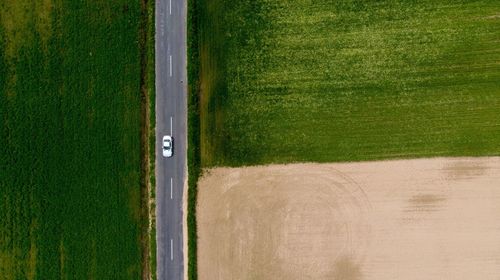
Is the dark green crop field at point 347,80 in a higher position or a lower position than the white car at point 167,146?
higher

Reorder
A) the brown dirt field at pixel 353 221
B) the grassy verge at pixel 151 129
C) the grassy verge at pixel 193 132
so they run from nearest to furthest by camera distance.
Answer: the brown dirt field at pixel 353 221
the grassy verge at pixel 193 132
the grassy verge at pixel 151 129

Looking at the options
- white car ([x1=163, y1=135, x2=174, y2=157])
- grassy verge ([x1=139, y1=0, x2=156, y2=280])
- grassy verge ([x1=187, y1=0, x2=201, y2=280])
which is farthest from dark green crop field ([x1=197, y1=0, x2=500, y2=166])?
grassy verge ([x1=139, y1=0, x2=156, y2=280])

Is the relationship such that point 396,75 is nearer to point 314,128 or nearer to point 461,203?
point 314,128

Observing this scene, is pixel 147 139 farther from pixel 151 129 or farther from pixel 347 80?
pixel 347 80

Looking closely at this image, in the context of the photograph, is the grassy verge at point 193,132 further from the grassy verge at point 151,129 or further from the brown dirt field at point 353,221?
the grassy verge at point 151,129

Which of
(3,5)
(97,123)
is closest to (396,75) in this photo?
(97,123)

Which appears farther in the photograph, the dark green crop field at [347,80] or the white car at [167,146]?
the white car at [167,146]

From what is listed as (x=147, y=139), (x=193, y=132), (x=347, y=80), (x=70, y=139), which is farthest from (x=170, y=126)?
(x=347, y=80)

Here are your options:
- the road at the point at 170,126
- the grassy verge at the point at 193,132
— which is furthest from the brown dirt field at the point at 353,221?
the road at the point at 170,126
